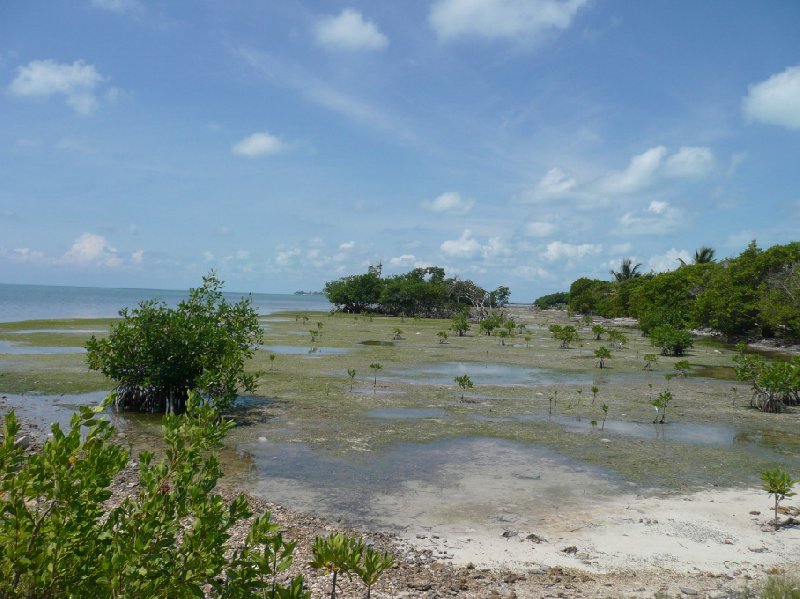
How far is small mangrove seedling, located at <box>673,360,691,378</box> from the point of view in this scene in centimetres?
2452

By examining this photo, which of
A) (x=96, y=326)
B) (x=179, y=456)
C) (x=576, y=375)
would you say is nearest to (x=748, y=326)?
(x=576, y=375)

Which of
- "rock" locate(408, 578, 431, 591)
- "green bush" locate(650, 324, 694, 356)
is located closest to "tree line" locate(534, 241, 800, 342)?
"green bush" locate(650, 324, 694, 356)

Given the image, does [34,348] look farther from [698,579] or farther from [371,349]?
[698,579]

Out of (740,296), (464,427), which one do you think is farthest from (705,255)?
(464,427)

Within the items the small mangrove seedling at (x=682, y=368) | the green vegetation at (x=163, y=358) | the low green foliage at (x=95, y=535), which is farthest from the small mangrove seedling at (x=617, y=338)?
the low green foliage at (x=95, y=535)

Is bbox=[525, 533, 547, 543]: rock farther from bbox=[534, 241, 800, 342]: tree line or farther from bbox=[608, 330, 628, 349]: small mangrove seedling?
bbox=[534, 241, 800, 342]: tree line

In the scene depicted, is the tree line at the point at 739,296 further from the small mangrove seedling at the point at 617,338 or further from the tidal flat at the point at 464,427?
the tidal flat at the point at 464,427

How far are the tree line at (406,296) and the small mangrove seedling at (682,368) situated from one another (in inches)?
1776

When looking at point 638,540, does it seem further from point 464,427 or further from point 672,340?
point 672,340

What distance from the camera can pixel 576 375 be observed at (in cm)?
2484

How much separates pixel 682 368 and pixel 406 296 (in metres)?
49.8

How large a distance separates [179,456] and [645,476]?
9.61 meters

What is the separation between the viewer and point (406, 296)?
73.6 metres

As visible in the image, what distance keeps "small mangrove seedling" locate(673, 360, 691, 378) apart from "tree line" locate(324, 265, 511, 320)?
1776 inches
